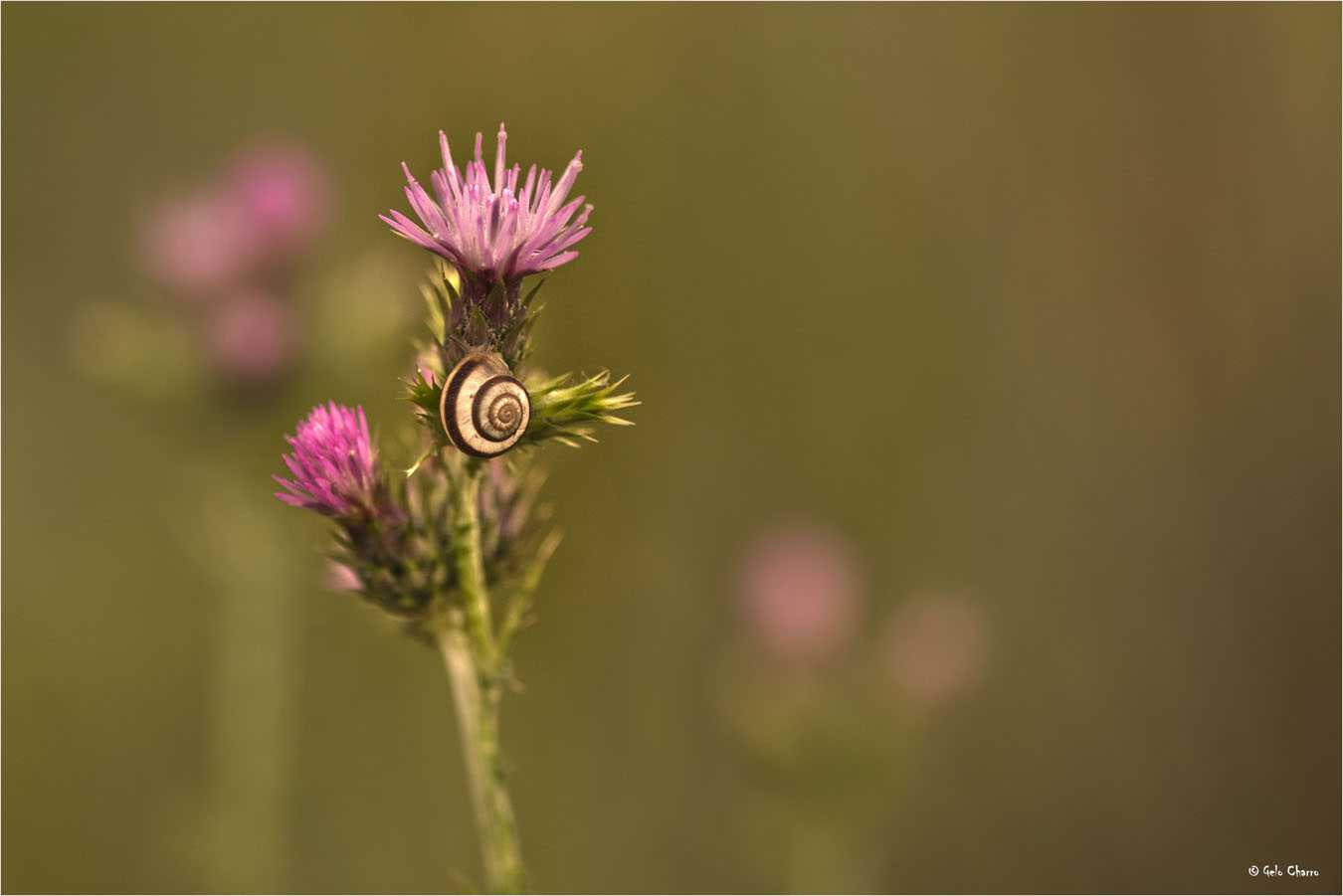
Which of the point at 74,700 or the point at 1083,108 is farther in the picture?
the point at 1083,108

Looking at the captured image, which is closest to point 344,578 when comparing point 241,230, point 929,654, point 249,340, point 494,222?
point 494,222

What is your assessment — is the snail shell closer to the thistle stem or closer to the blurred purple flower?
the thistle stem

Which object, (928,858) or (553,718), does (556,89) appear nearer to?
(553,718)

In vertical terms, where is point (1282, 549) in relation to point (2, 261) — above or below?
below

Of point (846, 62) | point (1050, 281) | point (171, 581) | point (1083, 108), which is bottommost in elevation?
point (171, 581)

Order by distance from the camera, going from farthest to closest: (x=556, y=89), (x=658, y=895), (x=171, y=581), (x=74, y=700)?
(x=556, y=89), (x=171, y=581), (x=74, y=700), (x=658, y=895)

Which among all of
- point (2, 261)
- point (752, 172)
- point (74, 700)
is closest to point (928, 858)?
point (752, 172)

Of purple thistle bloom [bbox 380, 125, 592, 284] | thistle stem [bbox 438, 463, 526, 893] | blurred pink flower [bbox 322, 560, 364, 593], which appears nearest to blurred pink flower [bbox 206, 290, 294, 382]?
A: blurred pink flower [bbox 322, 560, 364, 593]
